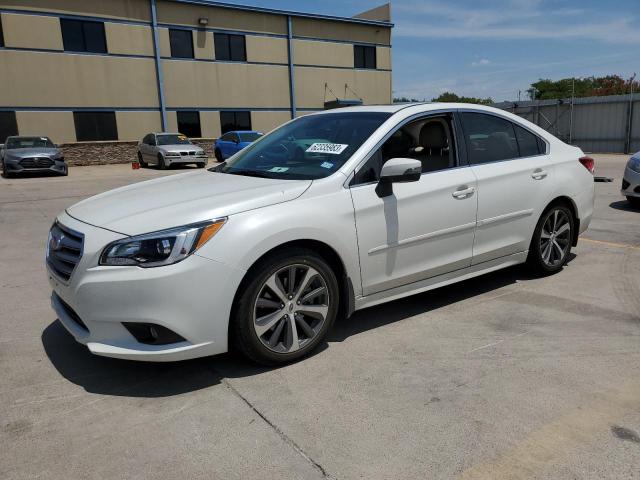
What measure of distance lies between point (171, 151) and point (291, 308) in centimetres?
1880

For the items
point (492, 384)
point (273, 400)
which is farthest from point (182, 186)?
point (492, 384)

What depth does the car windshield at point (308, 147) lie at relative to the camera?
376 cm

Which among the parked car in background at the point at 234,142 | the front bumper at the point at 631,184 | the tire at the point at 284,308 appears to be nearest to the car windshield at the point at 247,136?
the parked car in background at the point at 234,142

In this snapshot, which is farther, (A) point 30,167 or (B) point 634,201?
(A) point 30,167

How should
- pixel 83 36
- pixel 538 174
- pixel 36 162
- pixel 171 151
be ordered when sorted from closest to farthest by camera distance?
pixel 538 174, pixel 36 162, pixel 171 151, pixel 83 36

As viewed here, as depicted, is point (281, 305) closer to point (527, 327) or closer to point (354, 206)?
point (354, 206)

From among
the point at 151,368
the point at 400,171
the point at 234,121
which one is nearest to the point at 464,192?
the point at 400,171

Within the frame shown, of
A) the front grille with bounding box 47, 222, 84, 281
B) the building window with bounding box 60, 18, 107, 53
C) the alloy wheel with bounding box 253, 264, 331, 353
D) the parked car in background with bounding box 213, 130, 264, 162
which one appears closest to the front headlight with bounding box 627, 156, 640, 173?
the alloy wheel with bounding box 253, 264, 331, 353

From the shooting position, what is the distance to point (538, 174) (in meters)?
4.81

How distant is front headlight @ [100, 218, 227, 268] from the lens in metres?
2.93

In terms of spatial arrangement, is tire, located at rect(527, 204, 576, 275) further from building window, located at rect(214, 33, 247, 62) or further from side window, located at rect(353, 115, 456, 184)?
building window, located at rect(214, 33, 247, 62)

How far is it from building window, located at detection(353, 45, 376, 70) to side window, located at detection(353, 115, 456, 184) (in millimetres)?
31245

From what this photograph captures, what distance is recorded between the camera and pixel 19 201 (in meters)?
11.8

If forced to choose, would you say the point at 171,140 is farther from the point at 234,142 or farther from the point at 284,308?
the point at 284,308
